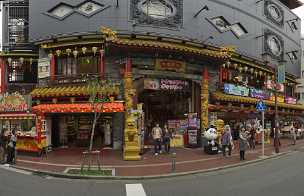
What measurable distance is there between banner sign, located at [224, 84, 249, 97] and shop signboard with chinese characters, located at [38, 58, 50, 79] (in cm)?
1255

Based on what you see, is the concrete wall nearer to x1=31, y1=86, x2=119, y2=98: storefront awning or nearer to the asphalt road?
x1=31, y1=86, x2=119, y2=98: storefront awning

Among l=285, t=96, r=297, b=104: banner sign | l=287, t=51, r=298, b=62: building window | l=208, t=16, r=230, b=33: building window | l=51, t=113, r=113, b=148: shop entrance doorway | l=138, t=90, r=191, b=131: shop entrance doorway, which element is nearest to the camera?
l=51, t=113, r=113, b=148: shop entrance doorway

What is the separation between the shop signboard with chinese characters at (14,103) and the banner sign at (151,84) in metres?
7.07

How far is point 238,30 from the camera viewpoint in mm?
34781

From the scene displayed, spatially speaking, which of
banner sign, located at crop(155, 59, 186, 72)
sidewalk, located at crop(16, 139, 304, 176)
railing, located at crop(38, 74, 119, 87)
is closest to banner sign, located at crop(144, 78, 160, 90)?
banner sign, located at crop(155, 59, 186, 72)

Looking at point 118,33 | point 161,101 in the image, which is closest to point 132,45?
point 118,33

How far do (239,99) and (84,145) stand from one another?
12.0 meters

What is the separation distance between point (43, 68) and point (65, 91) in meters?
3.22

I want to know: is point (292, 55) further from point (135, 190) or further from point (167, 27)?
point (135, 190)

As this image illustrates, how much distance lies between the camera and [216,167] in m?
18.9

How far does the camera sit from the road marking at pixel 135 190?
1259 cm

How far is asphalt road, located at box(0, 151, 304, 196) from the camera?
12484 millimetres

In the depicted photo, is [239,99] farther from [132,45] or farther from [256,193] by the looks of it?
[256,193]

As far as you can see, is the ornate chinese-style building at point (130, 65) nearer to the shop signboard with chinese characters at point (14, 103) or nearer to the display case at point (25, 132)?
the display case at point (25, 132)
